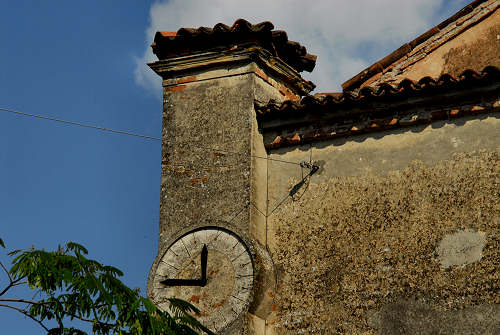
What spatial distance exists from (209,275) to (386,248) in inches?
65.5

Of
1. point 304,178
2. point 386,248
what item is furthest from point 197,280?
point 386,248

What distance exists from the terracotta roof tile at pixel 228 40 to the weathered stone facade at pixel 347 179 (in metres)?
0.02

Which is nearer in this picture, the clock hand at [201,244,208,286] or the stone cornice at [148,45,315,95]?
the clock hand at [201,244,208,286]

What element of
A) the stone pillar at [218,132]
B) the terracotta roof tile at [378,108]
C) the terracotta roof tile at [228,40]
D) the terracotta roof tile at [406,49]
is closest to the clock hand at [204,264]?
the stone pillar at [218,132]

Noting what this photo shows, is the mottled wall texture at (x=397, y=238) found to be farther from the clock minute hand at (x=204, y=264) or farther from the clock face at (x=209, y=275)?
the clock minute hand at (x=204, y=264)

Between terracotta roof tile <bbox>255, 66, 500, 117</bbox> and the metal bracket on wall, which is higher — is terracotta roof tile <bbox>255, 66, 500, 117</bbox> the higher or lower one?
the higher one

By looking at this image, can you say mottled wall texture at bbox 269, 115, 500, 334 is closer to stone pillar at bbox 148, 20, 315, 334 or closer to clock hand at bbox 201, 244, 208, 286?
stone pillar at bbox 148, 20, 315, 334

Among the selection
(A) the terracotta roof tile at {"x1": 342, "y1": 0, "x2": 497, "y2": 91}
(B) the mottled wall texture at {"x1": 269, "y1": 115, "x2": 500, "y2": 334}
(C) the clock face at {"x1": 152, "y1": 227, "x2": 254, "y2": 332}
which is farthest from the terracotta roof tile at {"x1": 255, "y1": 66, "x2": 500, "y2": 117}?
(C) the clock face at {"x1": 152, "y1": 227, "x2": 254, "y2": 332}

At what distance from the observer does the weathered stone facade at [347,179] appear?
8.57m

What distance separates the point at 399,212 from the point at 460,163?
0.70 metres

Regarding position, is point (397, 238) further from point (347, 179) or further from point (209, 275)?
point (209, 275)

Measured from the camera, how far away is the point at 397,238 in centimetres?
884

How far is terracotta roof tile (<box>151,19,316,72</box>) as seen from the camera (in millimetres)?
10195

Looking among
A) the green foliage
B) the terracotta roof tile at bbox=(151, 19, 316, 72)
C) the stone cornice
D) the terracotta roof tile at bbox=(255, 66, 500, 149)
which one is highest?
the terracotta roof tile at bbox=(151, 19, 316, 72)
